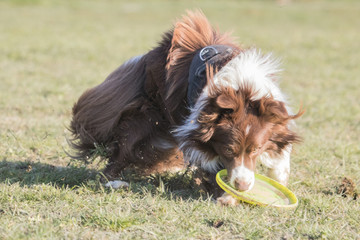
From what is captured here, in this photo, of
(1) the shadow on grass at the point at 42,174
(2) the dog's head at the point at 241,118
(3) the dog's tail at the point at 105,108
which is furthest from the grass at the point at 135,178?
(2) the dog's head at the point at 241,118

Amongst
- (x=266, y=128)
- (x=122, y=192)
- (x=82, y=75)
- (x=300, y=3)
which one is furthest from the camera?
(x=300, y=3)

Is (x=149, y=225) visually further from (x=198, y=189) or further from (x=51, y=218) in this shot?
(x=198, y=189)

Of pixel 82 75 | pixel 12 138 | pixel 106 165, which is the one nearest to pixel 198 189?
pixel 106 165

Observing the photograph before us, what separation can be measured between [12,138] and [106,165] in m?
1.74

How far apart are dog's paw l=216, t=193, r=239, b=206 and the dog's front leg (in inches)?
19.1

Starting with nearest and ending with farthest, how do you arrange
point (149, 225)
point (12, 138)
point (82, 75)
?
point (149, 225)
point (12, 138)
point (82, 75)

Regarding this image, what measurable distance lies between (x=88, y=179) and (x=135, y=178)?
488 millimetres

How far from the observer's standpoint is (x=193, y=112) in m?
4.27

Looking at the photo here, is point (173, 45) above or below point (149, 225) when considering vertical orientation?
above

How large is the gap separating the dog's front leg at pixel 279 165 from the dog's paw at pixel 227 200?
0.49 meters

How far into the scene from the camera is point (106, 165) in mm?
5148

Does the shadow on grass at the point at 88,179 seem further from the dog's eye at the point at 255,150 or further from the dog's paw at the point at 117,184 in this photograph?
→ the dog's eye at the point at 255,150

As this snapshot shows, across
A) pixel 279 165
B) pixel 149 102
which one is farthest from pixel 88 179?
pixel 279 165

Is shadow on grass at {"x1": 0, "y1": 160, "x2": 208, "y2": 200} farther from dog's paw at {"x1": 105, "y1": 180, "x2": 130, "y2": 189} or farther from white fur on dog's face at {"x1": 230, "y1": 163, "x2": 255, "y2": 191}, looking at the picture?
white fur on dog's face at {"x1": 230, "y1": 163, "x2": 255, "y2": 191}
